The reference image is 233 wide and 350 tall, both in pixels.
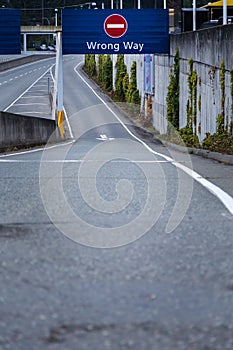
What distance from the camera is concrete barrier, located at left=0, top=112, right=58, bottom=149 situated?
30.3 metres

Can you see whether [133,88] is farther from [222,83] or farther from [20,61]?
[20,61]

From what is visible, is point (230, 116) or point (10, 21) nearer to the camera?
point (230, 116)

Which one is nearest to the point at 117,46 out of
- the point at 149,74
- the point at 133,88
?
the point at 149,74

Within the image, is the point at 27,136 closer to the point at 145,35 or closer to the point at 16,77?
the point at 145,35

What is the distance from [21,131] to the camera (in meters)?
32.7

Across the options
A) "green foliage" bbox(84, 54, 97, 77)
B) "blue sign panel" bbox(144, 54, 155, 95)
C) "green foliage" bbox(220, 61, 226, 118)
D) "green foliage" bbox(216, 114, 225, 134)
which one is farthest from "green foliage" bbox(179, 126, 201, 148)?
"green foliage" bbox(84, 54, 97, 77)

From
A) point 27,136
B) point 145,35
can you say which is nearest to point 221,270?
point 27,136

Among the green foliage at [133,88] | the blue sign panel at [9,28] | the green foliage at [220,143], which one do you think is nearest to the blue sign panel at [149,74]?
the green foliage at [133,88]

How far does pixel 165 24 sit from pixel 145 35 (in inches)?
48.5

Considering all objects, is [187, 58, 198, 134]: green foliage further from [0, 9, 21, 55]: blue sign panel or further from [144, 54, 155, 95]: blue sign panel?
[144, 54, 155, 95]: blue sign panel

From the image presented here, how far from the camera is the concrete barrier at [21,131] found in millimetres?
30344

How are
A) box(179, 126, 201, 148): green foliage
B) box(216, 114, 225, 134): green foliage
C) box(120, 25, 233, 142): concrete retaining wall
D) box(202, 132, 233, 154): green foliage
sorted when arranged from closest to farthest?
box(202, 132, 233, 154): green foliage → box(120, 25, 233, 142): concrete retaining wall → box(216, 114, 225, 134): green foliage → box(179, 126, 201, 148): green foliage

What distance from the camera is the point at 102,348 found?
16.7 ft

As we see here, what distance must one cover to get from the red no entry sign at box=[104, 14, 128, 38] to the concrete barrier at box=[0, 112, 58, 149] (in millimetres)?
10569
